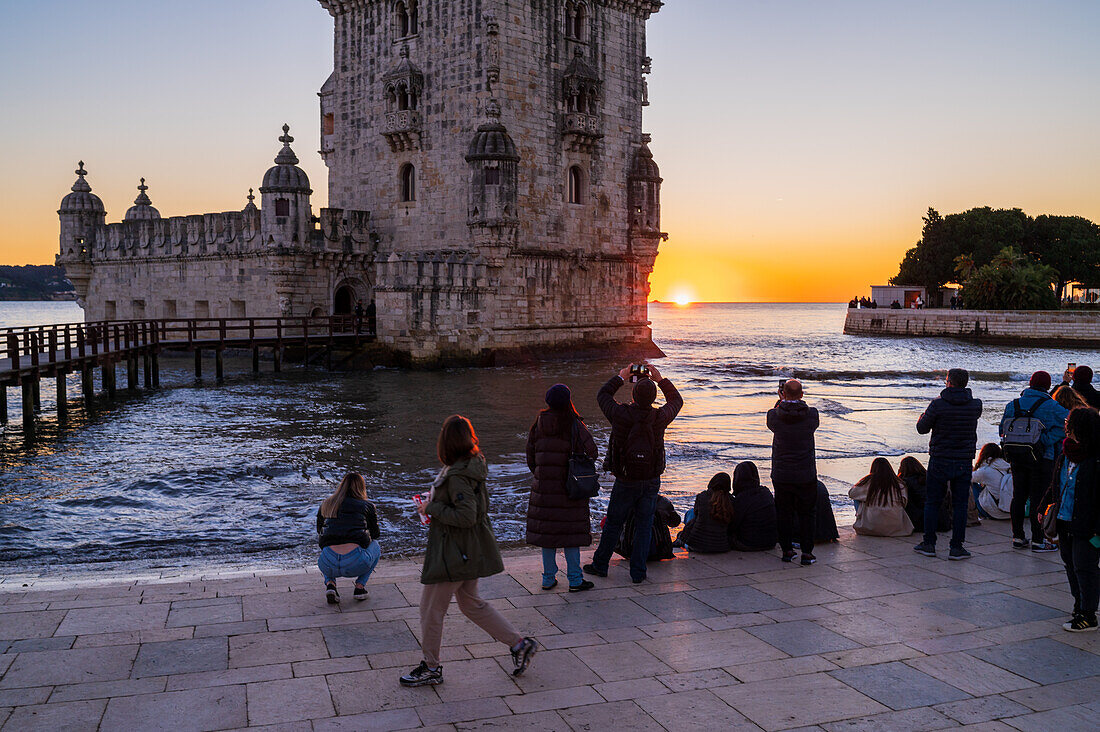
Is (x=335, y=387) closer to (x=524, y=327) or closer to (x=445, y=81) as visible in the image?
(x=524, y=327)

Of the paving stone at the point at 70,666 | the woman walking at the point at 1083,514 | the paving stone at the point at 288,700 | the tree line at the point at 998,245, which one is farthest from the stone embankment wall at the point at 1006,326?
the paving stone at the point at 70,666

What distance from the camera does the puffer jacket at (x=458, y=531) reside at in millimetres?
5684

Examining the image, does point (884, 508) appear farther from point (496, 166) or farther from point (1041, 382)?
point (496, 166)

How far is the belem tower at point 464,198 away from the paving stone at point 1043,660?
30.0 meters

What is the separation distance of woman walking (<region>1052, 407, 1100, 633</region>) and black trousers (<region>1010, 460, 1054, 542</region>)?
2270 mm

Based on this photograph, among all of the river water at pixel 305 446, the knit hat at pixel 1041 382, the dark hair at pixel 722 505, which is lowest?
the river water at pixel 305 446

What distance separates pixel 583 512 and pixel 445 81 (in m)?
32.1

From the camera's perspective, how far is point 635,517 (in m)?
7.99

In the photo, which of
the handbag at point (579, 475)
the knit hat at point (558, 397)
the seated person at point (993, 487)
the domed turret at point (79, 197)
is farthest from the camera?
the domed turret at point (79, 197)

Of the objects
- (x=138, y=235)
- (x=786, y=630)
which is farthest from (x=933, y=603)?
(x=138, y=235)

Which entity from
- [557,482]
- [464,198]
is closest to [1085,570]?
[557,482]

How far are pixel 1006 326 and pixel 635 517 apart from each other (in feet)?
215

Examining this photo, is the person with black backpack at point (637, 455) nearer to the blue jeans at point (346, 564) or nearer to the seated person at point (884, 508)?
the blue jeans at point (346, 564)

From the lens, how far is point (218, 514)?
1305 centimetres
